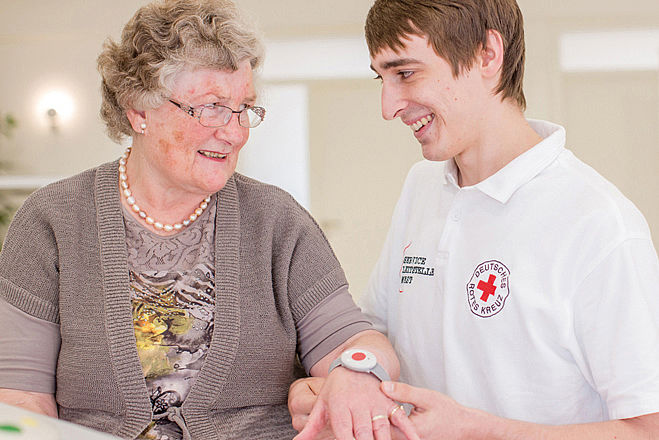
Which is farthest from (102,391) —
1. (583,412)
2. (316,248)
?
(583,412)

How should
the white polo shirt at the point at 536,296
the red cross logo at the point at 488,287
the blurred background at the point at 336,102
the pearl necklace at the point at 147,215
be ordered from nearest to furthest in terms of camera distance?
1. the white polo shirt at the point at 536,296
2. the red cross logo at the point at 488,287
3. the pearl necklace at the point at 147,215
4. the blurred background at the point at 336,102

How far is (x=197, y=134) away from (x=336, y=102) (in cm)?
255

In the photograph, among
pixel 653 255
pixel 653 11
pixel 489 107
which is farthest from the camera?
pixel 653 11

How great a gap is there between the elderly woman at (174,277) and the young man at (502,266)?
161 millimetres

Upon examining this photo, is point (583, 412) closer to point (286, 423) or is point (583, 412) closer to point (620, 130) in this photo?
point (286, 423)

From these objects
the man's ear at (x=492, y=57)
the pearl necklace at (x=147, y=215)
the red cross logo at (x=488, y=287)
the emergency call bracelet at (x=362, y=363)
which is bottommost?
the emergency call bracelet at (x=362, y=363)

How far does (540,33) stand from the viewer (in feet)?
12.2

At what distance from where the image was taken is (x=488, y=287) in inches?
53.0

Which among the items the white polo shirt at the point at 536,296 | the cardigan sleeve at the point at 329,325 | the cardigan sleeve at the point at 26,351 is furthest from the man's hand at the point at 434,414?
the cardigan sleeve at the point at 26,351

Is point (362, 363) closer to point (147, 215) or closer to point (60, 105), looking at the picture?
point (147, 215)

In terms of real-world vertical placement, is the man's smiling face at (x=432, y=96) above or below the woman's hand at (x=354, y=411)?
above

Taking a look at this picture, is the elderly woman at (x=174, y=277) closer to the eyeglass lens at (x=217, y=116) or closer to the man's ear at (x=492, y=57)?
the eyeglass lens at (x=217, y=116)

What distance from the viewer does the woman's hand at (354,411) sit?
1173 millimetres

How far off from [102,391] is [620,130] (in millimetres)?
3154
